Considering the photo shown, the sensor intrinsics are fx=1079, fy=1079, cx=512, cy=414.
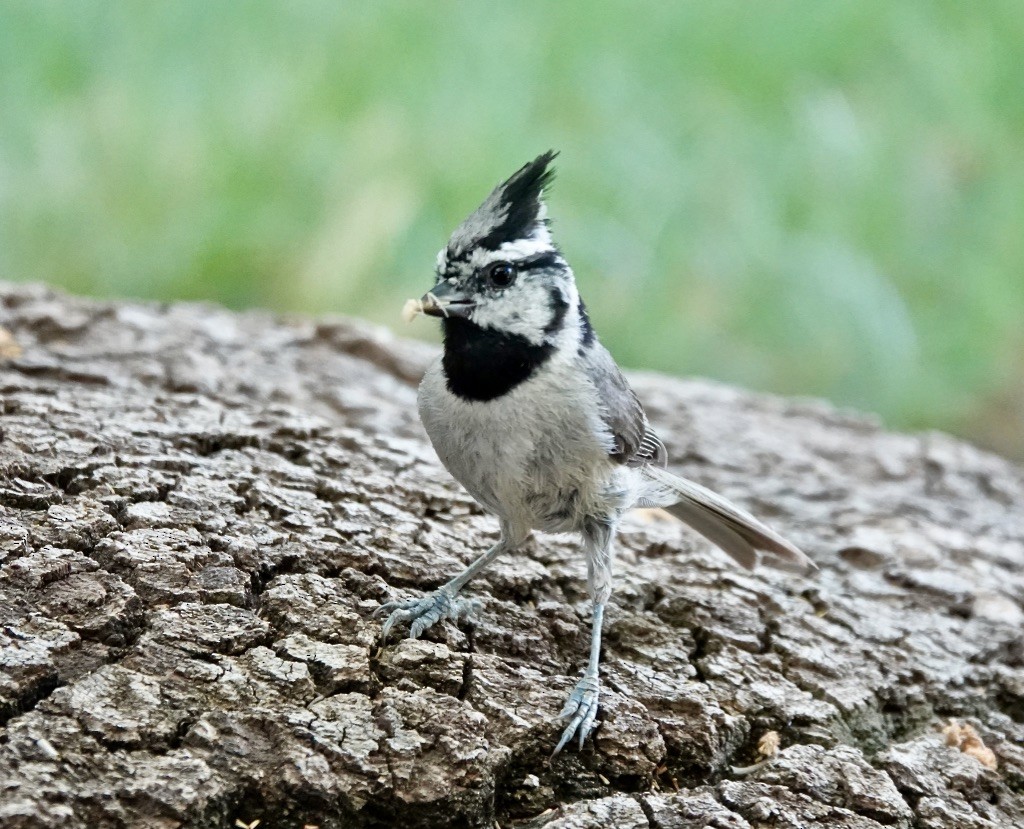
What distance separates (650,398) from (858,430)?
1227 millimetres

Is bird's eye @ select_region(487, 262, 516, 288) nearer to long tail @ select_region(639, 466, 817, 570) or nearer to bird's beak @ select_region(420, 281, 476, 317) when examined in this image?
bird's beak @ select_region(420, 281, 476, 317)

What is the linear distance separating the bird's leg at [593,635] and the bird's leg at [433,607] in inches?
9.2

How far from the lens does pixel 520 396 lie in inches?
120

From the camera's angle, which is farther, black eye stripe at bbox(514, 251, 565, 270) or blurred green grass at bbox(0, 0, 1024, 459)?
blurred green grass at bbox(0, 0, 1024, 459)

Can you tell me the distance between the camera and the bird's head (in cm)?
300

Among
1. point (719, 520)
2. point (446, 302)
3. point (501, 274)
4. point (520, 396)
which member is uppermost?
point (501, 274)

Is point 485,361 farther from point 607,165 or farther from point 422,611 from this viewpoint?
point 607,165

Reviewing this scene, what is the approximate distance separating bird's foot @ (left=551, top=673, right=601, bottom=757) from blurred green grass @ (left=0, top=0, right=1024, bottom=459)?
297 cm

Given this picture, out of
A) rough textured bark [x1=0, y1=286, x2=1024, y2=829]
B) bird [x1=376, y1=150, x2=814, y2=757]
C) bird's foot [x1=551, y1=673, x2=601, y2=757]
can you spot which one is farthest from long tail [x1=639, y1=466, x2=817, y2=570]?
bird's foot [x1=551, y1=673, x2=601, y2=757]

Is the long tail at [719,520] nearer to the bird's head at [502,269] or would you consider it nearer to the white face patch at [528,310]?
the white face patch at [528,310]

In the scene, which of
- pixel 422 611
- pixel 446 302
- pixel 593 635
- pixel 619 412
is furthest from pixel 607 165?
pixel 422 611

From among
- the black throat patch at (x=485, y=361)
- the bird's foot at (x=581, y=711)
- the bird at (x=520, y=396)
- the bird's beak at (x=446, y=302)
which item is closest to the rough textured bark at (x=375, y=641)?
the bird's foot at (x=581, y=711)

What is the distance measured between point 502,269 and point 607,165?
3.43m

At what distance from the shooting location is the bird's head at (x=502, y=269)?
9.86 ft
